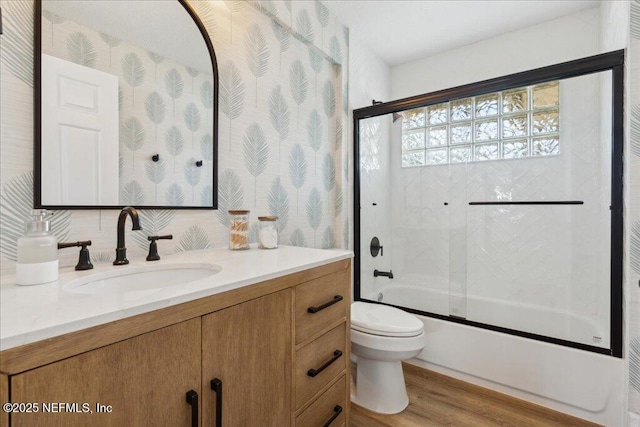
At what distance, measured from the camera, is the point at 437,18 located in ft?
7.24

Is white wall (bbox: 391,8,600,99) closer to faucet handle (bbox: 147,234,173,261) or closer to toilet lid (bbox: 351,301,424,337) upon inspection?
toilet lid (bbox: 351,301,424,337)

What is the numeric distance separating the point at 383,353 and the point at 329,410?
19.7 inches

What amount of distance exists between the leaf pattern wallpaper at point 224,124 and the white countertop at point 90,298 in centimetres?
27

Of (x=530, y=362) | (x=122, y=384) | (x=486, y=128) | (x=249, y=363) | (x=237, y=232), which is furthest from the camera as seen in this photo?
(x=486, y=128)

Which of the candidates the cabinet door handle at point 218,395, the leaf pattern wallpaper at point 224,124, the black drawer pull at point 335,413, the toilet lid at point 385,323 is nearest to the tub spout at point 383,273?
the leaf pattern wallpaper at point 224,124

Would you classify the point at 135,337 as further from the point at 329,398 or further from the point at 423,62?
the point at 423,62

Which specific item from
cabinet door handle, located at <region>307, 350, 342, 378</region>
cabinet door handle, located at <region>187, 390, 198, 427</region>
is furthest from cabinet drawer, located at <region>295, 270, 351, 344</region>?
cabinet door handle, located at <region>187, 390, 198, 427</region>

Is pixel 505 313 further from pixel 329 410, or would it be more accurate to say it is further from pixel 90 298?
pixel 90 298

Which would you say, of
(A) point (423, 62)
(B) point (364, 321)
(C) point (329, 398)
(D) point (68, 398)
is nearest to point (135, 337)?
(D) point (68, 398)

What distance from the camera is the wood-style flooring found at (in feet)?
5.09

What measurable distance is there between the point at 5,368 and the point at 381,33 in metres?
2.73

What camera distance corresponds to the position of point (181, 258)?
3.86 ft

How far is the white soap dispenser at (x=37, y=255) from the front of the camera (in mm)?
753

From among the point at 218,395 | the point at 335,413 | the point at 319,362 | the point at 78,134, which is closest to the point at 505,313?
the point at 335,413
